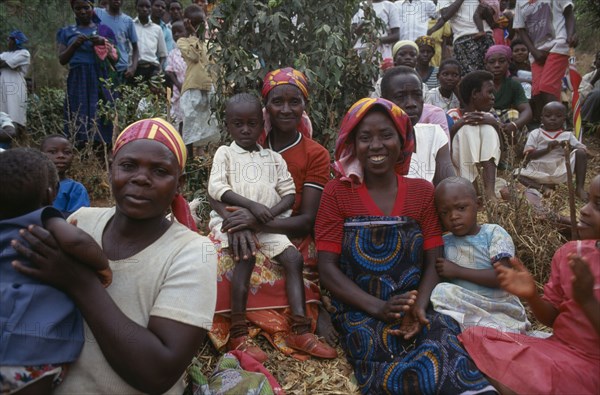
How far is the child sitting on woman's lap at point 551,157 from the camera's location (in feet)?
16.9

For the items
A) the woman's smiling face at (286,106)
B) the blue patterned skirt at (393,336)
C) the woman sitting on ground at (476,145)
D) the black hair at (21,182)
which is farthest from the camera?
the woman sitting on ground at (476,145)

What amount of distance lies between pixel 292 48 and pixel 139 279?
3119mm

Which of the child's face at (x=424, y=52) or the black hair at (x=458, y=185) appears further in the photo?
the child's face at (x=424, y=52)

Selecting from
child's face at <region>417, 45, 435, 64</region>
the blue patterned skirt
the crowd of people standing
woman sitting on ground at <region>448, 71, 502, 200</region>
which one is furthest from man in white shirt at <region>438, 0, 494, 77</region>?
the blue patterned skirt

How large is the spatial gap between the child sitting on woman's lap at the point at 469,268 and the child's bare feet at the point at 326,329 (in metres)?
0.59

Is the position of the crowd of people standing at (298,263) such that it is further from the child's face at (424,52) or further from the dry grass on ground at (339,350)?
the child's face at (424,52)

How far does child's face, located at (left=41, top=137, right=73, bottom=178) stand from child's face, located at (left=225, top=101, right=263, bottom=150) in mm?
1213

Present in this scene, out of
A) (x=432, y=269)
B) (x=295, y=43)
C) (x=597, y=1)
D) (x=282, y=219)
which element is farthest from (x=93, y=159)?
(x=597, y=1)

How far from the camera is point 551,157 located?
5203 millimetres

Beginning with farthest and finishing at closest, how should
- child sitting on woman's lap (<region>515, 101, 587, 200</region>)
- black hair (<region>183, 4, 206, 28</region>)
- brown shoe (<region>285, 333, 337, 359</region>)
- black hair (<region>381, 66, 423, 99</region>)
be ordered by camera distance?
1. black hair (<region>183, 4, 206, 28</region>)
2. child sitting on woman's lap (<region>515, 101, 587, 200</region>)
3. black hair (<region>381, 66, 423, 99</region>)
4. brown shoe (<region>285, 333, 337, 359</region>)

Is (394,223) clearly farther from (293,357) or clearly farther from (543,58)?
(543,58)

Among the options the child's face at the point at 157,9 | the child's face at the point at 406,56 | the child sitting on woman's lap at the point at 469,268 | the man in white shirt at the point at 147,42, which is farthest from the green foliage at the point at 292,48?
the child's face at the point at 157,9

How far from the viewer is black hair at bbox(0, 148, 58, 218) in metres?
1.88

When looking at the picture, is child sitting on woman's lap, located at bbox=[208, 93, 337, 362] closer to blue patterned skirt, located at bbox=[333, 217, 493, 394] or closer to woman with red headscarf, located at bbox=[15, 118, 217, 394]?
blue patterned skirt, located at bbox=[333, 217, 493, 394]
